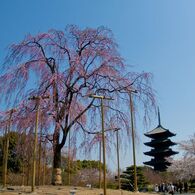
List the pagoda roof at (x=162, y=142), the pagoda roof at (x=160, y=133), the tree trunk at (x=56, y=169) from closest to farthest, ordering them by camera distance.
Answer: the tree trunk at (x=56, y=169) → the pagoda roof at (x=162, y=142) → the pagoda roof at (x=160, y=133)

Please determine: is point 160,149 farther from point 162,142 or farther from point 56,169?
point 56,169

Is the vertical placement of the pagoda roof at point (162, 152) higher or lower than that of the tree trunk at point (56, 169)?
higher

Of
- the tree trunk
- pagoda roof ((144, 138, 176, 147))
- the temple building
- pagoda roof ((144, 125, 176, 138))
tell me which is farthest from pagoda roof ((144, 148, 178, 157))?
the tree trunk

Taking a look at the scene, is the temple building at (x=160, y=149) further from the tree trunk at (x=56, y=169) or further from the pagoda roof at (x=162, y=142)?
the tree trunk at (x=56, y=169)

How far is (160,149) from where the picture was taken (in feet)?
206

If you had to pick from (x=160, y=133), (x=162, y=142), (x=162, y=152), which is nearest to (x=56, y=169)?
(x=162, y=152)

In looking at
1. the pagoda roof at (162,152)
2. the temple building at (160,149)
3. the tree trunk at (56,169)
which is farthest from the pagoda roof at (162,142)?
the tree trunk at (56,169)

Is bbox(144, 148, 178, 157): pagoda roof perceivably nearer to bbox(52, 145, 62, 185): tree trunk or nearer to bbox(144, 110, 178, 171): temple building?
bbox(144, 110, 178, 171): temple building

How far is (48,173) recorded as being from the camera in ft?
135

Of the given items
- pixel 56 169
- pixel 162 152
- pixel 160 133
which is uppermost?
pixel 160 133

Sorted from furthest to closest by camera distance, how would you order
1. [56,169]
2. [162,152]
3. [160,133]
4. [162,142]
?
[160,133], [162,142], [162,152], [56,169]

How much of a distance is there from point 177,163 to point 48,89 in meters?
45.4

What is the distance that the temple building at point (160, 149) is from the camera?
203 feet

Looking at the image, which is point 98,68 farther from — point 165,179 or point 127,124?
point 165,179
